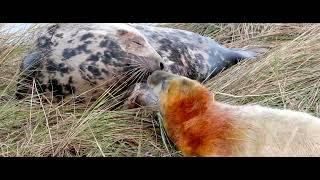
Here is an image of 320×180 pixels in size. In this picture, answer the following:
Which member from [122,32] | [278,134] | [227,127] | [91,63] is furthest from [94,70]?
[278,134]

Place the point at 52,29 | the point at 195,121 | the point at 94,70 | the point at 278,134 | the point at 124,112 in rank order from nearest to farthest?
the point at 278,134 < the point at 195,121 < the point at 124,112 < the point at 94,70 < the point at 52,29

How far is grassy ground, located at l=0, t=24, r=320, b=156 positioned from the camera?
369 centimetres

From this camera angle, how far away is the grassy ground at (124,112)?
12.1 feet

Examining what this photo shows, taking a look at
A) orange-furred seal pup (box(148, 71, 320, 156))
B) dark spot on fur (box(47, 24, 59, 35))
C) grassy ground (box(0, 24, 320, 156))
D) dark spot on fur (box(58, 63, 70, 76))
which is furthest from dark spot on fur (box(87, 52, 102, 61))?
orange-furred seal pup (box(148, 71, 320, 156))

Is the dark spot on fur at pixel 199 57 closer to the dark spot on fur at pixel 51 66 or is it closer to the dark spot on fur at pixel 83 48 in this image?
the dark spot on fur at pixel 83 48

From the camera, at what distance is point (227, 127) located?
132 inches

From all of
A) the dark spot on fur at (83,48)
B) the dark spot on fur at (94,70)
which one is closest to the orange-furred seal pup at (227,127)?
the dark spot on fur at (94,70)

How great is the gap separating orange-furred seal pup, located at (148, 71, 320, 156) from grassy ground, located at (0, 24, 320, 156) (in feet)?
0.60

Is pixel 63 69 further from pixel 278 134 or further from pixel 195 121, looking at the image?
pixel 278 134

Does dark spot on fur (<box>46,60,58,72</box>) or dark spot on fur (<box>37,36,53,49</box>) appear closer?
dark spot on fur (<box>46,60,58,72</box>)

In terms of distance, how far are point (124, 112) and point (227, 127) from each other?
2.78 feet

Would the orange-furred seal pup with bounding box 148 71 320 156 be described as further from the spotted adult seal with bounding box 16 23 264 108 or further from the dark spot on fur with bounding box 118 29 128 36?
the dark spot on fur with bounding box 118 29 128 36

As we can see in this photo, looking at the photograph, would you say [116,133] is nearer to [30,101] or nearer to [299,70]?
[30,101]

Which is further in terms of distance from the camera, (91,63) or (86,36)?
(86,36)
